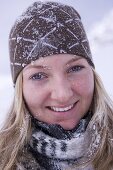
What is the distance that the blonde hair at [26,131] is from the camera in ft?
9.92

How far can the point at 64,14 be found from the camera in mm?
3182

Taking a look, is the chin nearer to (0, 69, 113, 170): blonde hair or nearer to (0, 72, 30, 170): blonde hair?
(0, 69, 113, 170): blonde hair

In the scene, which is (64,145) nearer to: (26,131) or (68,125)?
(68,125)

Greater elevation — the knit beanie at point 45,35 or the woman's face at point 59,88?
the knit beanie at point 45,35

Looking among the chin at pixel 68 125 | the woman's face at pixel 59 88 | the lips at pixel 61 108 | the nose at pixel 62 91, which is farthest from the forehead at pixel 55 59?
the chin at pixel 68 125

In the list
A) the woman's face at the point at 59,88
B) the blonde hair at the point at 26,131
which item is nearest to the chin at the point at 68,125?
the woman's face at the point at 59,88

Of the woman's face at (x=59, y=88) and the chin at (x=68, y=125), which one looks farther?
the chin at (x=68, y=125)

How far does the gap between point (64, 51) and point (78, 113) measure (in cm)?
37

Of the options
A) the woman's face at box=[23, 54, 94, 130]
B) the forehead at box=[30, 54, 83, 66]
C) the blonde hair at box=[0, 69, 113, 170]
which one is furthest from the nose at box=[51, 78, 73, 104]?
the blonde hair at box=[0, 69, 113, 170]

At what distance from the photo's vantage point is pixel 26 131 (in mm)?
3141

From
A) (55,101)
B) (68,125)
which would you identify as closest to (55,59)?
(55,101)

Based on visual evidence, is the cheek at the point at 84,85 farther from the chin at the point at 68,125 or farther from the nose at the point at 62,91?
the chin at the point at 68,125

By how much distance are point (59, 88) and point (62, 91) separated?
0.08 ft

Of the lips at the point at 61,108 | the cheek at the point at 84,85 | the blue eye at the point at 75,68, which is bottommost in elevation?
the lips at the point at 61,108
